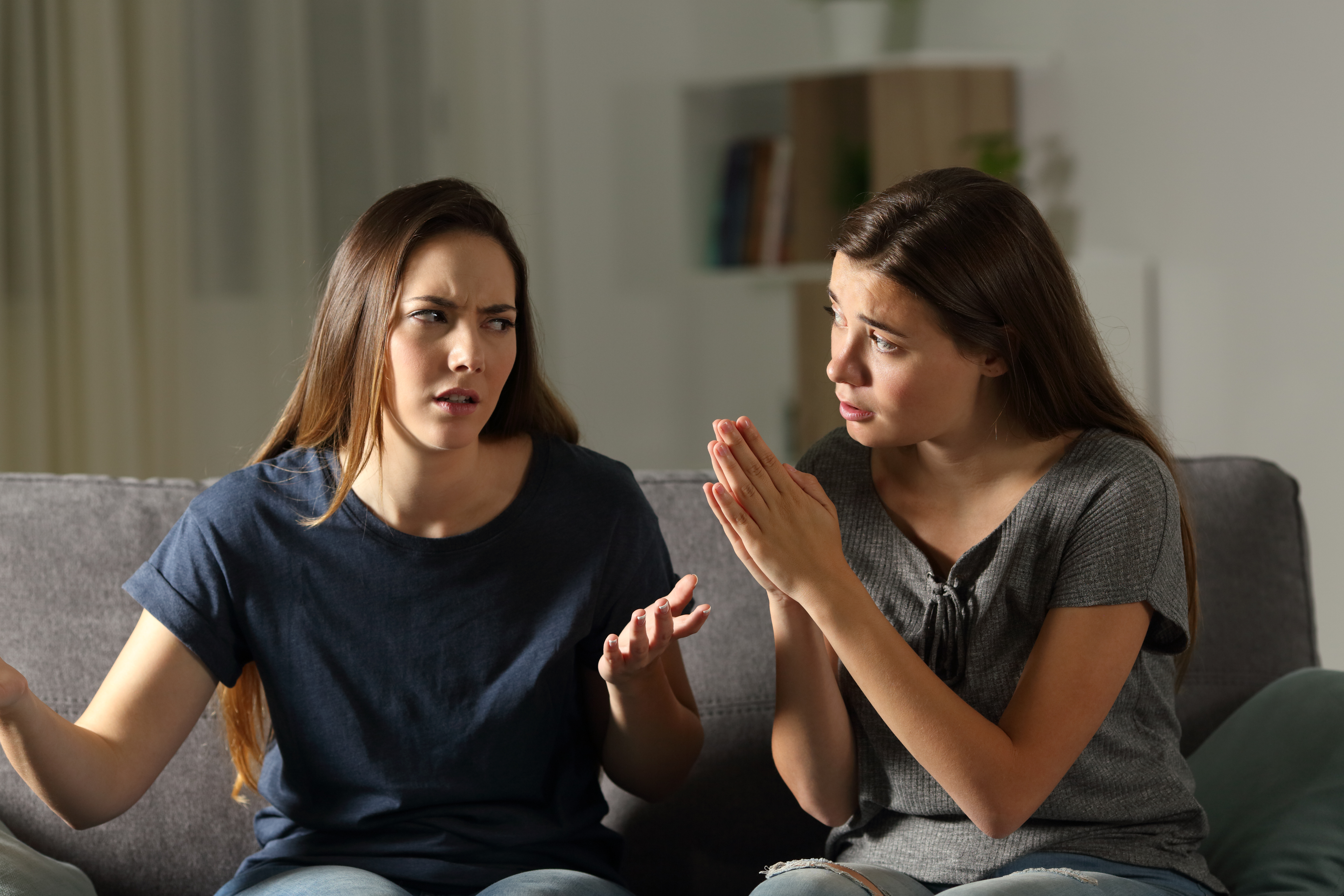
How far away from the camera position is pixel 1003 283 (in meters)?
1.11

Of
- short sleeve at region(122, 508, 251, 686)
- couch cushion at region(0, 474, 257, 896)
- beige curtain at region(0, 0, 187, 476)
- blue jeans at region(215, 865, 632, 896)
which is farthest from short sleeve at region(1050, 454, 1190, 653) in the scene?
beige curtain at region(0, 0, 187, 476)

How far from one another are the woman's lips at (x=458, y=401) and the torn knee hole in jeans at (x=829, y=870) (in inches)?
20.3

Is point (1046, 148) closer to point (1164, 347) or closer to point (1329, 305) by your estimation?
point (1164, 347)

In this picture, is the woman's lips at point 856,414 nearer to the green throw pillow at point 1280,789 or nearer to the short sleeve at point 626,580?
the short sleeve at point 626,580

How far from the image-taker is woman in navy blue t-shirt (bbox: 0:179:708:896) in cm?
122

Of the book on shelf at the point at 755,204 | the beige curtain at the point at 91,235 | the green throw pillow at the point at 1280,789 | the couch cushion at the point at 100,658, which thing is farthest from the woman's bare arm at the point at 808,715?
the book on shelf at the point at 755,204

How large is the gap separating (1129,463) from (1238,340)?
1.81 metres

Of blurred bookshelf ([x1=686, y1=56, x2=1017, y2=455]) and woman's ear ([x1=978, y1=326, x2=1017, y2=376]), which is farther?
blurred bookshelf ([x1=686, y1=56, x2=1017, y2=455])

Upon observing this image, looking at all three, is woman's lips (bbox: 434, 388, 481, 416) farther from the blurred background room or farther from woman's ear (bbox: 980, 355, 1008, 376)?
the blurred background room

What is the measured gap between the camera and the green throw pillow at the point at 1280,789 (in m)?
1.21

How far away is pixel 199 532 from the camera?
1269 millimetres

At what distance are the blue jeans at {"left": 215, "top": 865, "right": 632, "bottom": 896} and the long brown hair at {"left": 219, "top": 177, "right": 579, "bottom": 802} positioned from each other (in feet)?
0.62

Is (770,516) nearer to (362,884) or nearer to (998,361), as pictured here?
(998,361)

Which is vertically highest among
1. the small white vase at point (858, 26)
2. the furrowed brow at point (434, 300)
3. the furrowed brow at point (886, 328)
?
the small white vase at point (858, 26)
